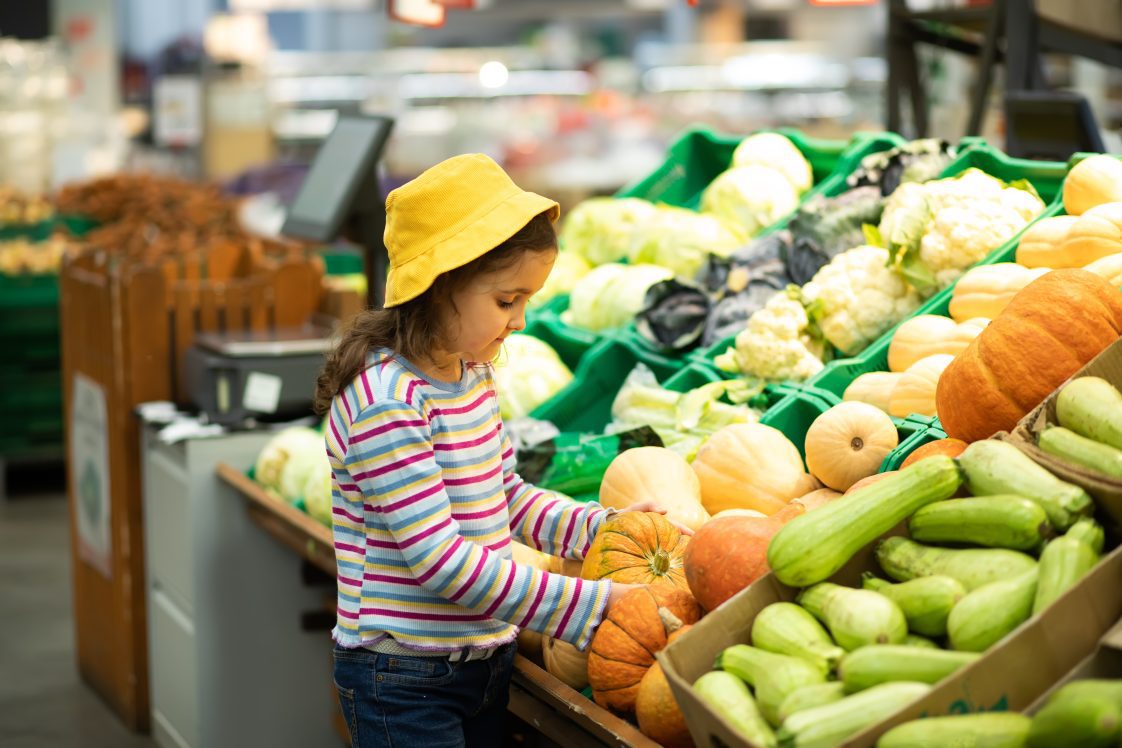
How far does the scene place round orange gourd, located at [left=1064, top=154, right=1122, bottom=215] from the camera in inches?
109

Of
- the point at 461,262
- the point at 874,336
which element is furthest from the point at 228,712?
the point at 461,262

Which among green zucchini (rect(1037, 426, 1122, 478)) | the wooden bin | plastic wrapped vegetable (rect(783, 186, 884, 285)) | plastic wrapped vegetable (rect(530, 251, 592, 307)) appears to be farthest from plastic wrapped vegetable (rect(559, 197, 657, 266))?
green zucchini (rect(1037, 426, 1122, 478))

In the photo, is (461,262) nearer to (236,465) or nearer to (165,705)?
(236,465)

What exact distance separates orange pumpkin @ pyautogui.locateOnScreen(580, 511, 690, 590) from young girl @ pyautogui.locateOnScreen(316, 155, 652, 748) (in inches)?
5.4

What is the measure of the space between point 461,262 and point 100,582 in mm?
3220

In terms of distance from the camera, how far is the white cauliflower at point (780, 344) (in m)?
2.99

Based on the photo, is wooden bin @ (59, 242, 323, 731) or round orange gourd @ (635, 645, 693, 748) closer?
round orange gourd @ (635, 645, 693, 748)

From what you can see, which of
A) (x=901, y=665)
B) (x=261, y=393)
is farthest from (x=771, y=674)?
(x=261, y=393)

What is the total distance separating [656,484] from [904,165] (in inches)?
53.6

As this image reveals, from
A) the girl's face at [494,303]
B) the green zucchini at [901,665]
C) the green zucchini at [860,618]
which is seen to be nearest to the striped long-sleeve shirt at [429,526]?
the girl's face at [494,303]

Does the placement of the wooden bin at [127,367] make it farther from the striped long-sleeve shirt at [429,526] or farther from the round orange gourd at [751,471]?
the striped long-sleeve shirt at [429,526]

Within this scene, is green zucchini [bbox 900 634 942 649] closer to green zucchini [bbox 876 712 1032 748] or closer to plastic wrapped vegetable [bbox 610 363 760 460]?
green zucchini [bbox 876 712 1032 748]

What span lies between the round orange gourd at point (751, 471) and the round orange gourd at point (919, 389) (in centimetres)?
22

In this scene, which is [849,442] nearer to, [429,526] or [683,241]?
[429,526]
